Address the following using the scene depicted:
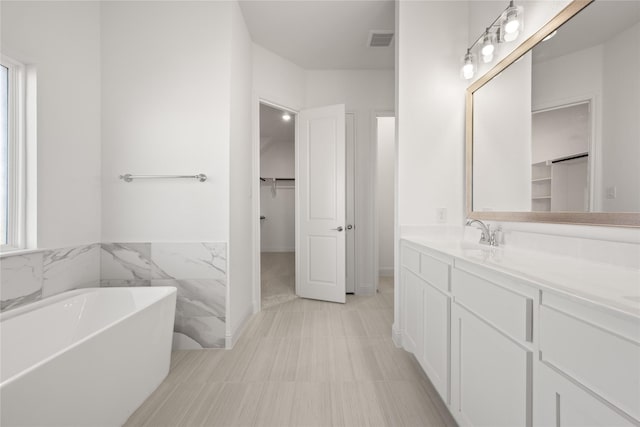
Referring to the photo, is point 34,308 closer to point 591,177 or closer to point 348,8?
point 591,177

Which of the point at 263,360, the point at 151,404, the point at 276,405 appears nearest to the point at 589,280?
the point at 276,405

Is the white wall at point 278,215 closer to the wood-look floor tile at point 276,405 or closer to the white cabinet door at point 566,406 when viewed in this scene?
the wood-look floor tile at point 276,405

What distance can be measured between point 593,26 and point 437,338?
1625 millimetres

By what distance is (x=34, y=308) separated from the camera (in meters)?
1.50

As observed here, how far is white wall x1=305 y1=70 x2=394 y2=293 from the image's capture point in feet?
11.0

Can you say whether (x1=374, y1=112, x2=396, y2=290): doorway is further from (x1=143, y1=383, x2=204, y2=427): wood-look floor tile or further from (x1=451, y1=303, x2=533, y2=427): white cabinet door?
(x1=143, y1=383, x2=204, y2=427): wood-look floor tile

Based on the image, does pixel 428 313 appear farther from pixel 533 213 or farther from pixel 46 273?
pixel 46 273

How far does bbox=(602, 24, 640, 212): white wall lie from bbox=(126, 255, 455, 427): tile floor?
4.27 ft

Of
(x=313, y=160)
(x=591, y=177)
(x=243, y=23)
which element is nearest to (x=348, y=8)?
(x=243, y=23)

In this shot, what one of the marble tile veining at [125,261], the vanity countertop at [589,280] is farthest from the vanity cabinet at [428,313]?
the marble tile veining at [125,261]

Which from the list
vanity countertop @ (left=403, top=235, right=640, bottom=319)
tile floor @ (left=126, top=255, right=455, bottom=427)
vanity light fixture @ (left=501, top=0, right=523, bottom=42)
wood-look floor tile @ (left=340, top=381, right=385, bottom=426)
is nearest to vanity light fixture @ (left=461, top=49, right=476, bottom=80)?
vanity light fixture @ (left=501, top=0, right=523, bottom=42)

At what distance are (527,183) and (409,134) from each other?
88 cm

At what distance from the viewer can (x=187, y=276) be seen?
6.84 ft

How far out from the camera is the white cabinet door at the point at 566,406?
0.59 m
